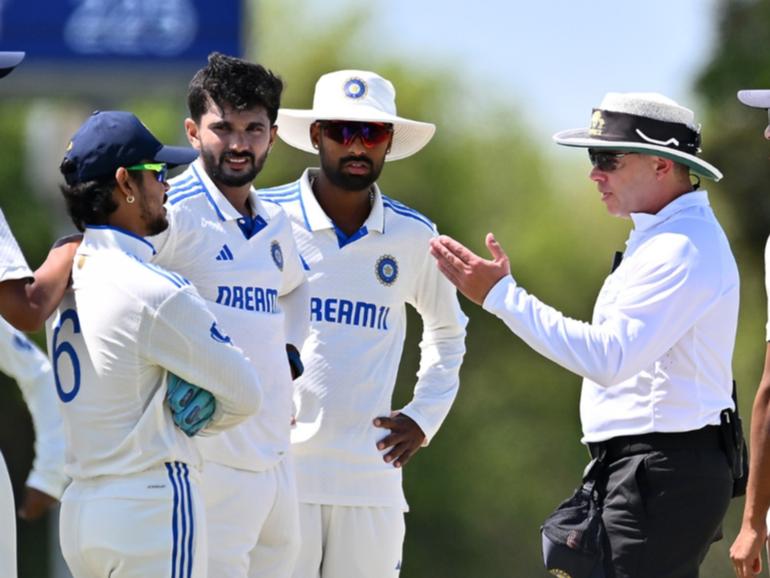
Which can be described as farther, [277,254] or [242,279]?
[277,254]

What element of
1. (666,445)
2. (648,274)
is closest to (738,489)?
(666,445)

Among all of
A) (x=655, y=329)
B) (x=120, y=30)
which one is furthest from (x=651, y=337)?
(x=120, y=30)

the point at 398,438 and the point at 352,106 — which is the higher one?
the point at 352,106

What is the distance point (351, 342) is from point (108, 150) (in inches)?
61.1

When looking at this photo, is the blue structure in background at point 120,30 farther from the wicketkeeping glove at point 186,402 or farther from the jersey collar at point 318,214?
the wicketkeeping glove at point 186,402

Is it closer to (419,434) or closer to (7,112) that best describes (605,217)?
(7,112)

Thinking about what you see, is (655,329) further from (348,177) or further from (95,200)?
(95,200)

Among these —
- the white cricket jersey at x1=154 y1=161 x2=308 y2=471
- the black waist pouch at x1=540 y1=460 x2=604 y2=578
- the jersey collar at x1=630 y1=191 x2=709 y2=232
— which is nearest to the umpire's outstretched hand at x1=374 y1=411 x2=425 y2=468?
the white cricket jersey at x1=154 y1=161 x2=308 y2=471

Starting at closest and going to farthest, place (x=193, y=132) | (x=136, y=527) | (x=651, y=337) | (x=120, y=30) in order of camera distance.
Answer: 1. (x=136, y=527)
2. (x=651, y=337)
3. (x=193, y=132)
4. (x=120, y=30)

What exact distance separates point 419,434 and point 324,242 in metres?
0.76

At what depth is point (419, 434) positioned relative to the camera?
6469mm

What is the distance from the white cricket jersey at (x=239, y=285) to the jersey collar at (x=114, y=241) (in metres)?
0.60

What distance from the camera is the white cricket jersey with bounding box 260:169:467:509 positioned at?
6242mm

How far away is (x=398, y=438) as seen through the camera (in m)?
6.36
